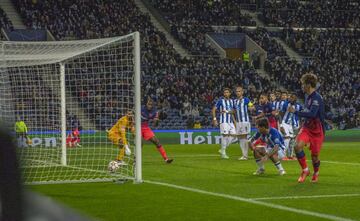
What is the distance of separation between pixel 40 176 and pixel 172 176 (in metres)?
2.48

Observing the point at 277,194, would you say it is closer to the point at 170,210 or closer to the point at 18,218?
the point at 170,210

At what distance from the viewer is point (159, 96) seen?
33.2m

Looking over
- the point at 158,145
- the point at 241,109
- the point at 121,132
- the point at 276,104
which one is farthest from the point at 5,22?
the point at 121,132

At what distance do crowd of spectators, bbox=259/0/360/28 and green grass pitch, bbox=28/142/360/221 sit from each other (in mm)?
33973

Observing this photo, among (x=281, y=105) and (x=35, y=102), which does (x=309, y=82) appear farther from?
(x=35, y=102)

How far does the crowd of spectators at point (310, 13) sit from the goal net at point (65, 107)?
2630cm

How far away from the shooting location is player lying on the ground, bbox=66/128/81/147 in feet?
63.8

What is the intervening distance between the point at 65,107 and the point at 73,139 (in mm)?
3398

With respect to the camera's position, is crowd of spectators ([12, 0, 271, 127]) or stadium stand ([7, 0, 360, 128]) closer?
crowd of spectators ([12, 0, 271, 127])

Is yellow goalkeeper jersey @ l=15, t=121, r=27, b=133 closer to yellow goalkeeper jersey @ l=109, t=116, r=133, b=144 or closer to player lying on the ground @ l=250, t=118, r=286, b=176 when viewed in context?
yellow goalkeeper jersey @ l=109, t=116, r=133, b=144

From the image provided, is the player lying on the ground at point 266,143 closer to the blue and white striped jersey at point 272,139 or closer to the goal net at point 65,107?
the blue and white striped jersey at point 272,139

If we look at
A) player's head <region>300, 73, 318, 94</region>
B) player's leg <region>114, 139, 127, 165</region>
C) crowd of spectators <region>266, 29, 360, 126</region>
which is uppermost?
crowd of spectators <region>266, 29, 360, 126</region>

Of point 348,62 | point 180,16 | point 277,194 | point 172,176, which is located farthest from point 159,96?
point 277,194

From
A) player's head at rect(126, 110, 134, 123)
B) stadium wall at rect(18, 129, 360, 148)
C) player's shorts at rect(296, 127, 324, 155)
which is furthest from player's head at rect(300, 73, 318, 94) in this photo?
stadium wall at rect(18, 129, 360, 148)
